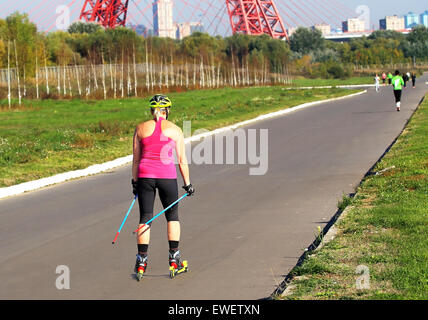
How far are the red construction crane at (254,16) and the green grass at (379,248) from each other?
132620 millimetres

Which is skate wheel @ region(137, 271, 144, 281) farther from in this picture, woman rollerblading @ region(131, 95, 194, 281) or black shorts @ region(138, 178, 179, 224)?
black shorts @ region(138, 178, 179, 224)

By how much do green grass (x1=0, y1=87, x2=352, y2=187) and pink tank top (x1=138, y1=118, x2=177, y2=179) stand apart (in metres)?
8.20

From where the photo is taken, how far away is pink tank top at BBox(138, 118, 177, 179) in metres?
7.82

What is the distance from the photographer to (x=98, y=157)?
19875 millimetres

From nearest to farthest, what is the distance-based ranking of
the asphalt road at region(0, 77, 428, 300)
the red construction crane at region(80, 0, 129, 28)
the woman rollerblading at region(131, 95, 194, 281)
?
the asphalt road at region(0, 77, 428, 300) < the woman rollerblading at region(131, 95, 194, 281) < the red construction crane at region(80, 0, 129, 28)

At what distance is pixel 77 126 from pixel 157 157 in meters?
21.8

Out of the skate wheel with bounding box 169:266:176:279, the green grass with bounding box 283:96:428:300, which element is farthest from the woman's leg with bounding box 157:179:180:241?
the green grass with bounding box 283:96:428:300

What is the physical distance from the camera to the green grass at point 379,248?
6391 mm

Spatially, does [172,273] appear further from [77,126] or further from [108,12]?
[108,12]

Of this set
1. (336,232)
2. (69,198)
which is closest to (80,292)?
(336,232)
